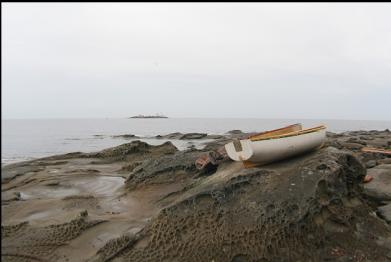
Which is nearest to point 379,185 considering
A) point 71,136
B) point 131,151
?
point 131,151

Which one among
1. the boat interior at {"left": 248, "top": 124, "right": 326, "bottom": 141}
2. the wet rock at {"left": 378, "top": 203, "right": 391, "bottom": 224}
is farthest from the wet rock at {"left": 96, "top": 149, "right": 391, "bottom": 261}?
the boat interior at {"left": 248, "top": 124, "right": 326, "bottom": 141}

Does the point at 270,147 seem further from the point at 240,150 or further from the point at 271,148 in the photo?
the point at 240,150

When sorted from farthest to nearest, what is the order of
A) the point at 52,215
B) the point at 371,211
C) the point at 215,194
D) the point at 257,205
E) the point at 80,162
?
the point at 80,162, the point at 52,215, the point at 371,211, the point at 215,194, the point at 257,205

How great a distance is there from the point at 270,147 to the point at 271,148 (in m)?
0.03

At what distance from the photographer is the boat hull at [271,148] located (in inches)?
305

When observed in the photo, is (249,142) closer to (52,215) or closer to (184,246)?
(184,246)

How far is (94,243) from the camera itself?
7.09m

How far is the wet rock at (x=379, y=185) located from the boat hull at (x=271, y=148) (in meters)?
1.72

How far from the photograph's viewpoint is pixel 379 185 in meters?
9.13

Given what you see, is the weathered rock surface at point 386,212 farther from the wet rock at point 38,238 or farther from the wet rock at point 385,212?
the wet rock at point 38,238

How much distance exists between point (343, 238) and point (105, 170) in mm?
10401

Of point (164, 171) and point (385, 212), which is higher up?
point (164, 171)

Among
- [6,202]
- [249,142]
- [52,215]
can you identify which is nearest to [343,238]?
[249,142]

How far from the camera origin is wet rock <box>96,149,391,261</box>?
616 cm
